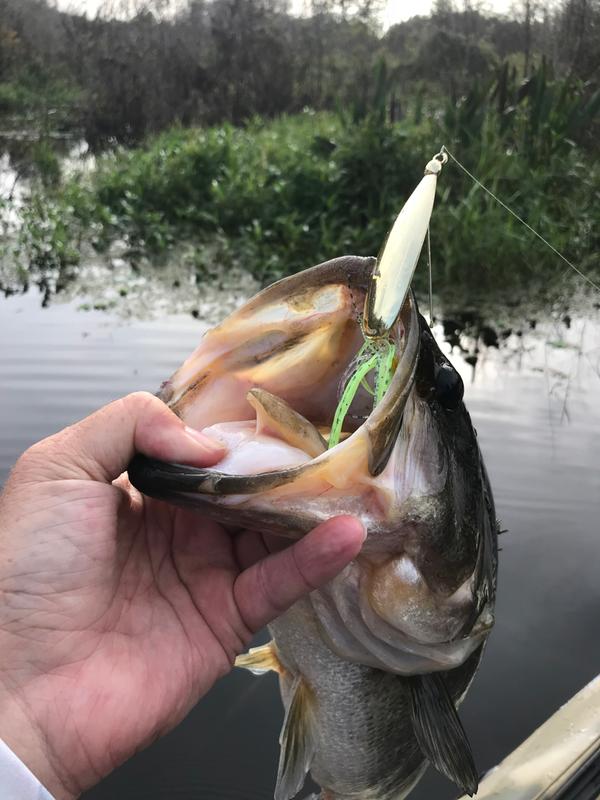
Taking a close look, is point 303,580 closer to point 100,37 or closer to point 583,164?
point 583,164

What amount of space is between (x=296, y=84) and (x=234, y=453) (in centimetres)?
1696

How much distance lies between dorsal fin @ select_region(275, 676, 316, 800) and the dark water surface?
2.50 ft

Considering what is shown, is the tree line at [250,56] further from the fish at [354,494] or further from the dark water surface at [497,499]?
the fish at [354,494]

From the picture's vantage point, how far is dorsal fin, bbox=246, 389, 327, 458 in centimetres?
128

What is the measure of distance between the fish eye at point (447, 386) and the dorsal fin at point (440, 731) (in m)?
0.59

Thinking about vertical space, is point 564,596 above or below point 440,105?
below

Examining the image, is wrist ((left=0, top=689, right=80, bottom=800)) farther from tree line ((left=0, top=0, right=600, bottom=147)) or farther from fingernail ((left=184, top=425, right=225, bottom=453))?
tree line ((left=0, top=0, right=600, bottom=147))

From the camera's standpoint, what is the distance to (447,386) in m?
1.29

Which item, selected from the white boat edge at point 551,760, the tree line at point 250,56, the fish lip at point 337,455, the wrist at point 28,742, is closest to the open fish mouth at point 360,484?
the fish lip at point 337,455

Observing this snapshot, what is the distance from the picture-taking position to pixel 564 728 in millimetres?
1878

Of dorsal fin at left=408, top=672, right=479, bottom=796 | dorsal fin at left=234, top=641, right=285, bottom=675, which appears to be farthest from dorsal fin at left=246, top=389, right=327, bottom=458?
dorsal fin at left=234, top=641, right=285, bottom=675

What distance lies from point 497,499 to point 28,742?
2974 millimetres

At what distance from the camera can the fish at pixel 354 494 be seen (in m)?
1.14

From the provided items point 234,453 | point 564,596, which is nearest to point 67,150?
point 564,596
